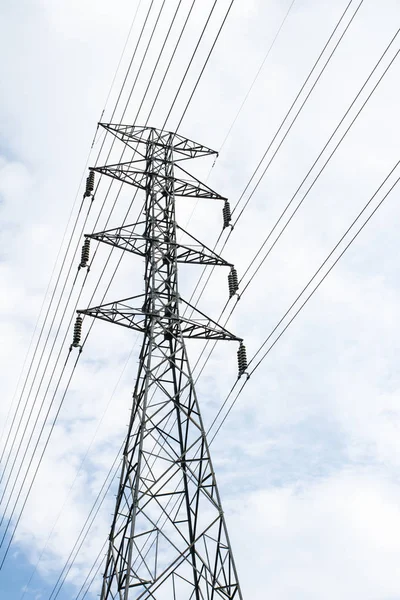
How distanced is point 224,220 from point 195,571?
1057cm

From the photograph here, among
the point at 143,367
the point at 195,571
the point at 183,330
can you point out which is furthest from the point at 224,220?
the point at 195,571

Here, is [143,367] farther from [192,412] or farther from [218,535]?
[218,535]

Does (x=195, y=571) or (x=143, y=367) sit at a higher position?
(x=143, y=367)

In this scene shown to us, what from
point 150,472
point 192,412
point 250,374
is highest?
point 250,374

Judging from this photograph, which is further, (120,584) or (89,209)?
(89,209)

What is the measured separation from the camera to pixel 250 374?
17.4 m

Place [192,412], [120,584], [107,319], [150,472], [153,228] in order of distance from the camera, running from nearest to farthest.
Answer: [120,584]
[150,472]
[192,412]
[107,319]
[153,228]

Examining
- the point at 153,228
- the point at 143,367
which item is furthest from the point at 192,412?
the point at 153,228

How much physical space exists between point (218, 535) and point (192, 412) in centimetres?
291

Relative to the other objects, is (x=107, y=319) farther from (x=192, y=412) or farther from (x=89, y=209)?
Answer: (x=89, y=209)

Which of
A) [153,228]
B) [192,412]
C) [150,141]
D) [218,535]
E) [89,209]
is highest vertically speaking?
[150,141]

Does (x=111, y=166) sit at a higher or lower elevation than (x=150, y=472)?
higher

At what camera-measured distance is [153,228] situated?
1934 centimetres

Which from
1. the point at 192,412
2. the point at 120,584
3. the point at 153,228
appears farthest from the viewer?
the point at 153,228
